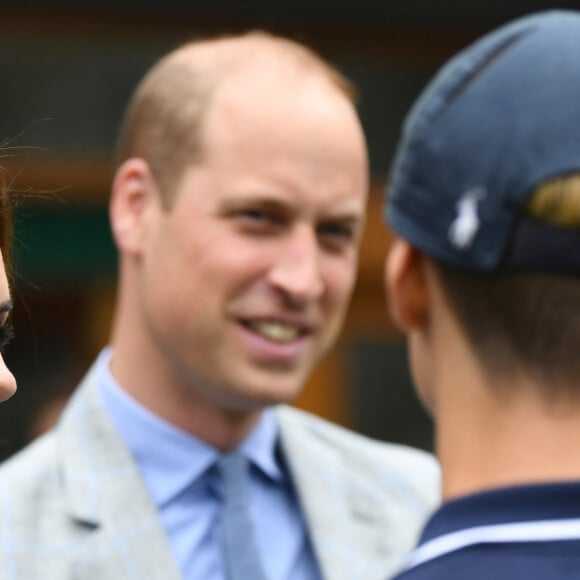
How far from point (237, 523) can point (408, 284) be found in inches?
30.8

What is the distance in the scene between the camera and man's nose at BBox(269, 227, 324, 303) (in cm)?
250

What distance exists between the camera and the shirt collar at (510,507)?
5.16ft

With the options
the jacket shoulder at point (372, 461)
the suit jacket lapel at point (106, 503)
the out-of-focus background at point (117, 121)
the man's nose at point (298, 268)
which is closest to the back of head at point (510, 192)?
the man's nose at point (298, 268)

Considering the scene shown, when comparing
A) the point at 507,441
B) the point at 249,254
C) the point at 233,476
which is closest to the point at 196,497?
the point at 233,476

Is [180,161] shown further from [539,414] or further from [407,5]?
[407,5]

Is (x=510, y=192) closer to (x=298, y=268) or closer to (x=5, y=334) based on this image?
(x=5, y=334)

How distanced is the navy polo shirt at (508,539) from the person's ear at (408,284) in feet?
0.96

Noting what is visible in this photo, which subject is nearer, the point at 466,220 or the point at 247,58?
the point at 466,220

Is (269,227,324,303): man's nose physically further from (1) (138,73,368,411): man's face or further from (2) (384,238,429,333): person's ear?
(2) (384,238,429,333): person's ear

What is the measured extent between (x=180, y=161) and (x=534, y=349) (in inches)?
41.6

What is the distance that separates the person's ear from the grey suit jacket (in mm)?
739

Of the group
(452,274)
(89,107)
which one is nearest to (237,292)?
(452,274)

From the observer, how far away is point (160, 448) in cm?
252

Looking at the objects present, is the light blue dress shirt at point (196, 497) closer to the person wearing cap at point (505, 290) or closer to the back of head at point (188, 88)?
the back of head at point (188, 88)
